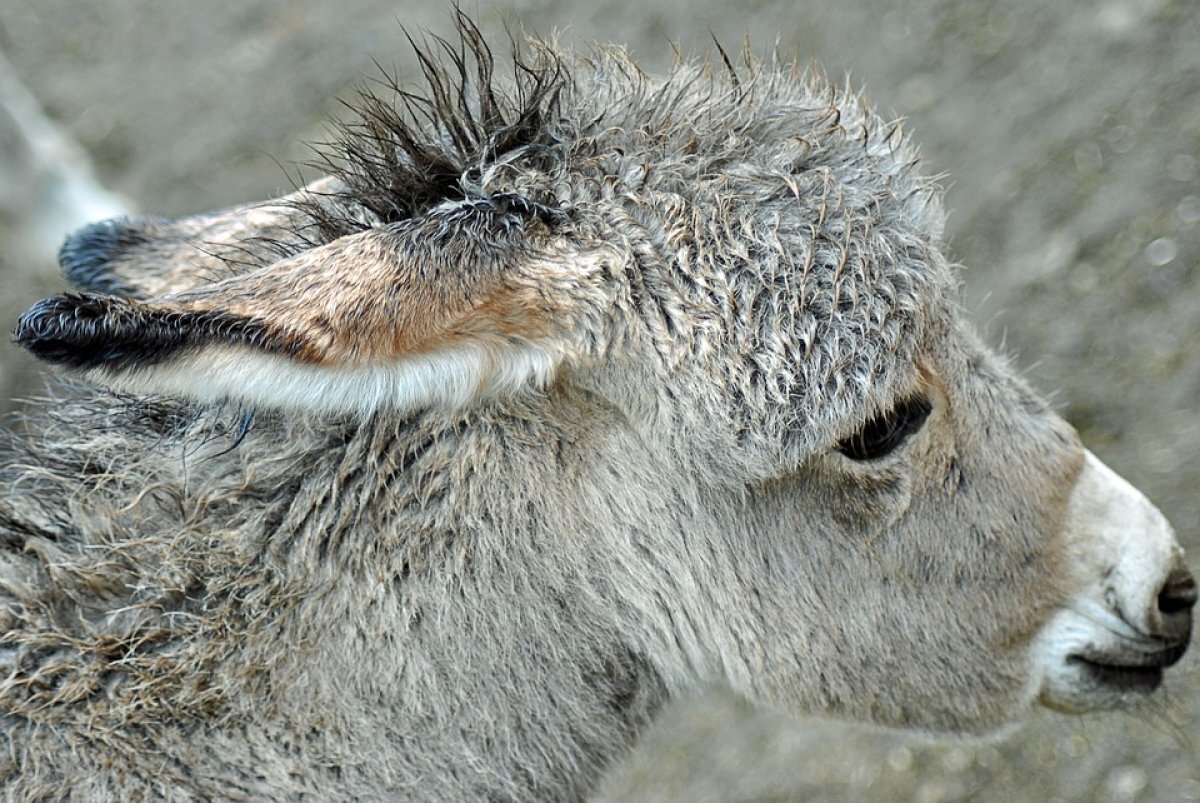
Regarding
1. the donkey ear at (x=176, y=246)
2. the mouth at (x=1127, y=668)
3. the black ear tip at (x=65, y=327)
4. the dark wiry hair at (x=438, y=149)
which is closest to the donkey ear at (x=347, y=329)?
the black ear tip at (x=65, y=327)

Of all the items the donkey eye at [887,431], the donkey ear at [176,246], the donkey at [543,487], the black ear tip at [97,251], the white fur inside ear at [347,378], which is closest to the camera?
the white fur inside ear at [347,378]

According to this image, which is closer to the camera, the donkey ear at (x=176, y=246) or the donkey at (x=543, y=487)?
the donkey at (x=543, y=487)

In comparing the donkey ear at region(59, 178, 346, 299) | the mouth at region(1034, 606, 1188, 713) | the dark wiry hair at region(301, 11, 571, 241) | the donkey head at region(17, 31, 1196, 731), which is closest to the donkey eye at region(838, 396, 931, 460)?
the donkey head at region(17, 31, 1196, 731)

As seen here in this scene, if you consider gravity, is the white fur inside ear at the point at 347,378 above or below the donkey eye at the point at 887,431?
above

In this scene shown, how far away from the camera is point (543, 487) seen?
2.75 metres

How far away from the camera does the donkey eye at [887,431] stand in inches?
113

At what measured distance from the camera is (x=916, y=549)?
3.08 meters

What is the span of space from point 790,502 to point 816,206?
2.36 feet

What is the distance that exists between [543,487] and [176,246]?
61.8 inches

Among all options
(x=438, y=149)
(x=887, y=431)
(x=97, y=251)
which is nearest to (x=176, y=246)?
(x=97, y=251)

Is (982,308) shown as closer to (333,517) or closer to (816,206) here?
(816,206)

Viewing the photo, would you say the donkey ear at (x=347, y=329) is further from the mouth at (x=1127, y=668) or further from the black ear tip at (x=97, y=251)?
the mouth at (x=1127, y=668)

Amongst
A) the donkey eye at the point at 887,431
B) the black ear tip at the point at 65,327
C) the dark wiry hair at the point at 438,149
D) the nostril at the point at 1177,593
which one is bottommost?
the nostril at the point at 1177,593

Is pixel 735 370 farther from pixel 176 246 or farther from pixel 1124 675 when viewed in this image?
pixel 176 246
